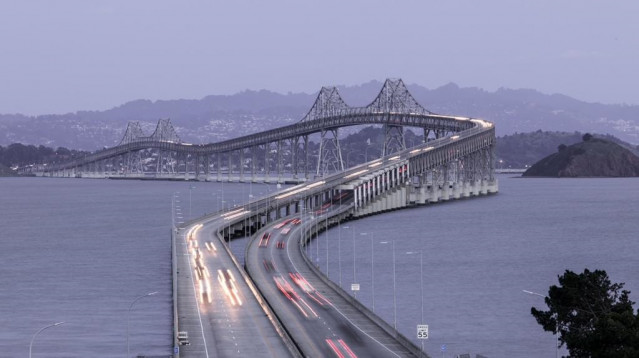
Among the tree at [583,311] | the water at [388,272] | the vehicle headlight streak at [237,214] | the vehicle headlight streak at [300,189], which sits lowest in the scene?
the water at [388,272]

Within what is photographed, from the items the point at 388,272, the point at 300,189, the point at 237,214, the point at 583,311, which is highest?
the point at 300,189

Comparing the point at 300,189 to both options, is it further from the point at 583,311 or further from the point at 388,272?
the point at 583,311

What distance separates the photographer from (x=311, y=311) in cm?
7431

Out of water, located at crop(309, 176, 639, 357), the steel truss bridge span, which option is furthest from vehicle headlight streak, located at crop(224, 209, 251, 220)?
water, located at crop(309, 176, 639, 357)

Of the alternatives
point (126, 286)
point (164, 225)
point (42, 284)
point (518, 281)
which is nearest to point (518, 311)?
point (518, 281)

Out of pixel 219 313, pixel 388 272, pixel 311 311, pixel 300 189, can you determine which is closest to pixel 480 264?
pixel 388 272

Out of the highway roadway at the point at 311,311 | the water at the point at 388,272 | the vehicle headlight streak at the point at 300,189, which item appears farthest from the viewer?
the vehicle headlight streak at the point at 300,189

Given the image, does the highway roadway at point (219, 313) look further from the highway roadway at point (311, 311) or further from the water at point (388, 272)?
the water at point (388, 272)

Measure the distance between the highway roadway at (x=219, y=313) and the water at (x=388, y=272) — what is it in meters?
1.93

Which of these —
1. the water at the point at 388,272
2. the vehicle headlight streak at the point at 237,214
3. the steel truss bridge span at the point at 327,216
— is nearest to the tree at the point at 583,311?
the steel truss bridge span at the point at 327,216

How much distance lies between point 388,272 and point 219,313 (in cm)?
3231

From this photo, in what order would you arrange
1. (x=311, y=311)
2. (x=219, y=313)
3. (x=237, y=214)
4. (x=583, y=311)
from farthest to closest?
(x=237, y=214)
(x=311, y=311)
(x=219, y=313)
(x=583, y=311)

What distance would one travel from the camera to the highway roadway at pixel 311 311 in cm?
6272

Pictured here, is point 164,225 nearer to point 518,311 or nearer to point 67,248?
point 67,248
